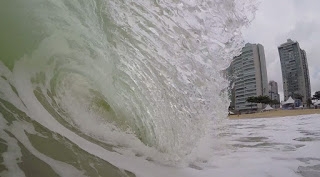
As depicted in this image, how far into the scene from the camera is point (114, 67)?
13.1 ft

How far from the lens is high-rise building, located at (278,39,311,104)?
201 feet

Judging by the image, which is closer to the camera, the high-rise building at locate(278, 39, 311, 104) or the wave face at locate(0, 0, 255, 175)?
the wave face at locate(0, 0, 255, 175)

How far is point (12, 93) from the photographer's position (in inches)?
111

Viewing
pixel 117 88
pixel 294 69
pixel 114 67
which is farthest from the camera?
pixel 294 69

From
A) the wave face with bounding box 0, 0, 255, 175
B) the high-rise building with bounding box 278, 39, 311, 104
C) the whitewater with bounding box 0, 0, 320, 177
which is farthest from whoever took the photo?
the high-rise building with bounding box 278, 39, 311, 104

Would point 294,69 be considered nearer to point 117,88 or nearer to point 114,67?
point 117,88

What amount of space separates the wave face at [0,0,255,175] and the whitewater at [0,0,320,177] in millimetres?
13

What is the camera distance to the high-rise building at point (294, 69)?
61.2 meters

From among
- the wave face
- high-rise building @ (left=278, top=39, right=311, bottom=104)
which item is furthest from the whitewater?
high-rise building @ (left=278, top=39, right=311, bottom=104)

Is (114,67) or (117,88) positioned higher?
(114,67)

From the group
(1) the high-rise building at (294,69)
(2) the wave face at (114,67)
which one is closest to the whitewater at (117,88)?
(2) the wave face at (114,67)

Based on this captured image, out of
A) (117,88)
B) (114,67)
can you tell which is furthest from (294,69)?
(114,67)

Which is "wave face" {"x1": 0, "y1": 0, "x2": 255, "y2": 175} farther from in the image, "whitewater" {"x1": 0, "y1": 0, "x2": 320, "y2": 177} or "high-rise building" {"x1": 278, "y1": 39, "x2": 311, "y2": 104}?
"high-rise building" {"x1": 278, "y1": 39, "x2": 311, "y2": 104}

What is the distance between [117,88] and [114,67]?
Answer: 479 mm
